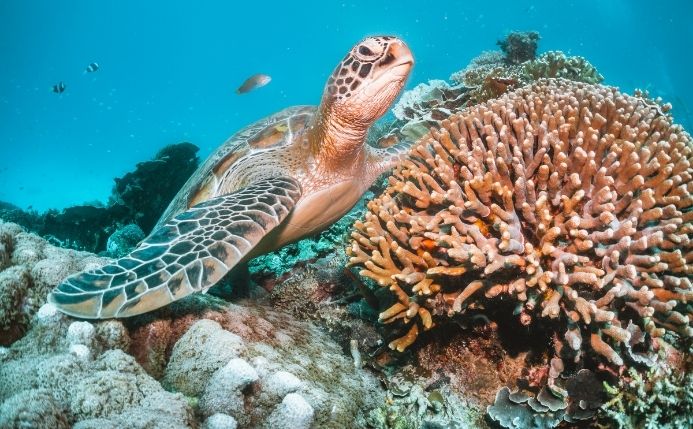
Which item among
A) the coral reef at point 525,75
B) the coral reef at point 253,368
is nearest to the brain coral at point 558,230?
the coral reef at point 253,368

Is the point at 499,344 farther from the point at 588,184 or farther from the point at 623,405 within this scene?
the point at 588,184

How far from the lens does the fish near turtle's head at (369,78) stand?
311 cm

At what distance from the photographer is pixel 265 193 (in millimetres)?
2988

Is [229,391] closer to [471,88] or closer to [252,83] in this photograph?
[471,88]

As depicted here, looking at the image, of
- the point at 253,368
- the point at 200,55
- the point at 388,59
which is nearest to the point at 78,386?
the point at 253,368

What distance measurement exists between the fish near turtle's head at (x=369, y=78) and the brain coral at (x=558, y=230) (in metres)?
1.01

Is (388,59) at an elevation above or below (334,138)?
above

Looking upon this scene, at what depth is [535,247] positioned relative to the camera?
184 centimetres

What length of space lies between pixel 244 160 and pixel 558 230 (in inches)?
126

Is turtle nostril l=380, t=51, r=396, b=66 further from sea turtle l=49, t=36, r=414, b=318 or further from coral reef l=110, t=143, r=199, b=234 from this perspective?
coral reef l=110, t=143, r=199, b=234

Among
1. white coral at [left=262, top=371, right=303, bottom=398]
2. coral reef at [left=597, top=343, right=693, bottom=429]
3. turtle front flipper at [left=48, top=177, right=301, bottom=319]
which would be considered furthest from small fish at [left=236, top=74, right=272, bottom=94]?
coral reef at [left=597, top=343, right=693, bottom=429]

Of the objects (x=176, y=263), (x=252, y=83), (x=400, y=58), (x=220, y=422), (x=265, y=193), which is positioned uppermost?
(x=252, y=83)

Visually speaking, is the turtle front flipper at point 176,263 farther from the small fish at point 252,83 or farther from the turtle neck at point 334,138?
the small fish at point 252,83

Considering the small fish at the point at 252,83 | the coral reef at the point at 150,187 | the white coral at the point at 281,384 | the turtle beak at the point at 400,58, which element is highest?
the small fish at the point at 252,83
